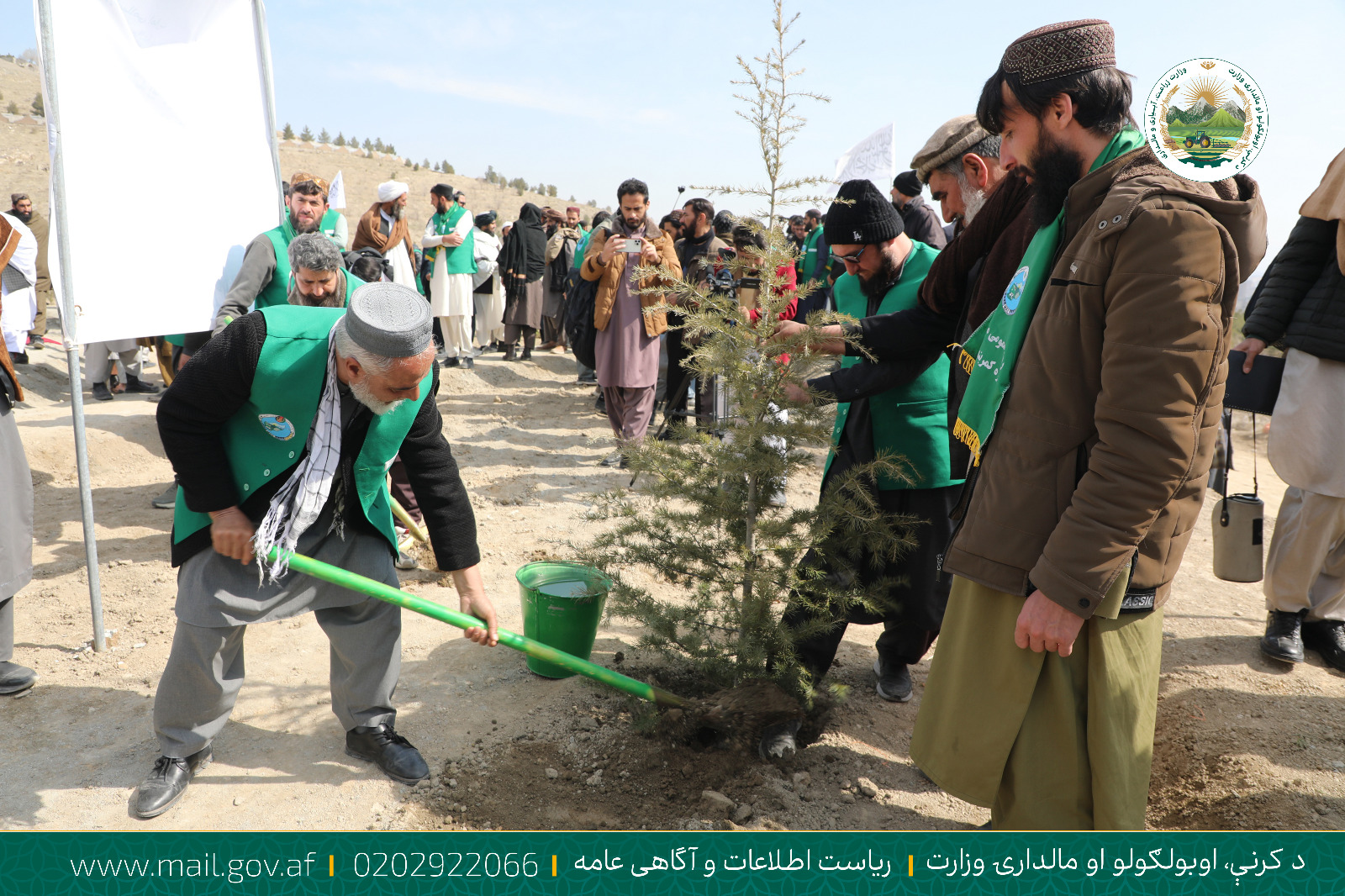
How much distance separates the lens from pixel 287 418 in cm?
255

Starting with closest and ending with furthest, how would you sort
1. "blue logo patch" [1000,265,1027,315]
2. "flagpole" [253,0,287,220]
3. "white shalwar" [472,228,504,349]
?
"blue logo patch" [1000,265,1027,315] → "flagpole" [253,0,287,220] → "white shalwar" [472,228,504,349]

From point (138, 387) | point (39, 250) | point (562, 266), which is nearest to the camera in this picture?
point (138, 387)

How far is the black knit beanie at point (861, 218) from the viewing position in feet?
9.73

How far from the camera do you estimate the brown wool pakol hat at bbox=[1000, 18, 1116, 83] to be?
1.90m

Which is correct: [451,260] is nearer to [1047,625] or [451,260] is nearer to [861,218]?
[861,218]

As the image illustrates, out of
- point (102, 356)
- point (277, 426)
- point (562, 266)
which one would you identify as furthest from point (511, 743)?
point (562, 266)

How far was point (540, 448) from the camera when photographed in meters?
7.93

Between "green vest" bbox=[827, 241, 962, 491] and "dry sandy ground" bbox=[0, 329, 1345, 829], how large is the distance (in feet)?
3.45

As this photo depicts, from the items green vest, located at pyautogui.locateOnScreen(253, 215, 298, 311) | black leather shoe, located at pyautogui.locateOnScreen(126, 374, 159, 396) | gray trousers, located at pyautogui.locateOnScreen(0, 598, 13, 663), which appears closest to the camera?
gray trousers, located at pyautogui.locateOnScreen(0, 598, 13, 663)

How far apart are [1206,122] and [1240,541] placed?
2.58 meters

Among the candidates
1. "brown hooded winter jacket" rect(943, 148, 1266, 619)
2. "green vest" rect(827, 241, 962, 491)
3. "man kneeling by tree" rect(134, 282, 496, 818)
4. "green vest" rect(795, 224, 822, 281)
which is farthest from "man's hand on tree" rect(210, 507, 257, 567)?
"green vest" rect(795, 224, 822, 281)

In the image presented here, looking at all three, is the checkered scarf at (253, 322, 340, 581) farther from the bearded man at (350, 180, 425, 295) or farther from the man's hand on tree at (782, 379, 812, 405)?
the bearded man at (350, 180, 425, 295)

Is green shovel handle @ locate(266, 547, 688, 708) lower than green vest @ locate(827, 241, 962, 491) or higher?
lower

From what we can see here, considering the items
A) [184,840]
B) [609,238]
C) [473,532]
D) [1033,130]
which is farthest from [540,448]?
[1033,130]
